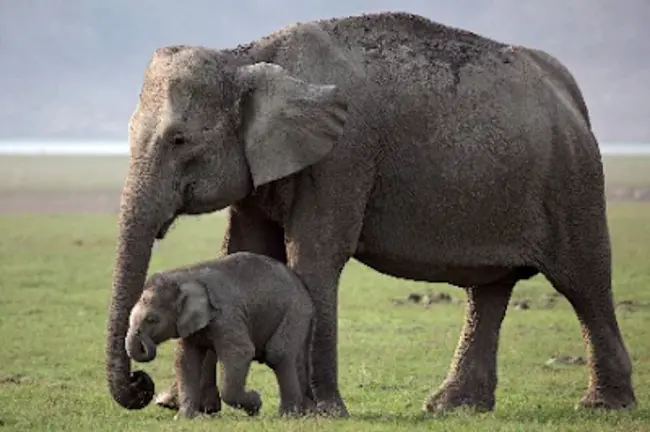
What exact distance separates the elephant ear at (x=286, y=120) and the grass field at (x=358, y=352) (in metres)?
1.73

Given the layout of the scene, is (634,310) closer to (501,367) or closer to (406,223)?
(501,367)

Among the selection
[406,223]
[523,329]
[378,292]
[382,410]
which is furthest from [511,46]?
[378,292]

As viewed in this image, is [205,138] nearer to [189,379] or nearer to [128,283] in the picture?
[128,283]

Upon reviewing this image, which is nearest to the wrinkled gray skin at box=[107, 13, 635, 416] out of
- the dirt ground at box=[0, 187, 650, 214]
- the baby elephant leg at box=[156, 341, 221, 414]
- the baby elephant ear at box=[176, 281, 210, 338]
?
the baby elephant ear at box=[176, 281, 210, 338]

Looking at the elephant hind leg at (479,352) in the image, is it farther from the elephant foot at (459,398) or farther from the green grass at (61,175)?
the green grass at (61,175)

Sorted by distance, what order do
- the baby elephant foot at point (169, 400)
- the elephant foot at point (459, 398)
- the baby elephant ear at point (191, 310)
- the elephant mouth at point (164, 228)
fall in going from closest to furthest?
→ the baby elephant ear at point (191, 310), the elephant mouth at point (164, 228), the baby elephant foot at point (169, 400), the elephant foot at point (459, 398)

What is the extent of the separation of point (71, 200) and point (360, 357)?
46537mm

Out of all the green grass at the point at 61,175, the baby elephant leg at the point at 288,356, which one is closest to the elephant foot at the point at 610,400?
the baby elephant leg at the point at 288,356

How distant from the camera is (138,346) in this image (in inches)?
493

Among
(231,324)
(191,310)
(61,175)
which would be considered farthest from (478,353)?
(61,175)

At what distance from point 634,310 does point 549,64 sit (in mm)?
10162

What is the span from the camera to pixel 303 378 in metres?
13.4

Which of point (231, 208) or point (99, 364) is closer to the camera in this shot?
point (231, 208)

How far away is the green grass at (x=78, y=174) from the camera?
80125mm
